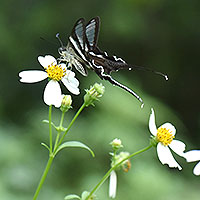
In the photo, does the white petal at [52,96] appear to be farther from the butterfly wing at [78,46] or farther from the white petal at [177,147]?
the white petal at [177,147]

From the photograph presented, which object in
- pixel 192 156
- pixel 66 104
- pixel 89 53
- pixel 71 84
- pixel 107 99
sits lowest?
pixel 192 156

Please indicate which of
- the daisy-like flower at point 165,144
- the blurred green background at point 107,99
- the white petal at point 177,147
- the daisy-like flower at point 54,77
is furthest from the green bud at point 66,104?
the blurred green background at point 107,99

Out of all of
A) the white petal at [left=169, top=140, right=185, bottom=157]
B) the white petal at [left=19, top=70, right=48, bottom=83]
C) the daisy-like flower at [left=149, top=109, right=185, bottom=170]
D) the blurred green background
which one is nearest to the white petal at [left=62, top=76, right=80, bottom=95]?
the white petal at [left=19, top=70, right=48, bottom=83]

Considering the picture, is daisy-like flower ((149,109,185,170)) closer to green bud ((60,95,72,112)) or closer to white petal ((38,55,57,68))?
green bud ((60,95,72,112))

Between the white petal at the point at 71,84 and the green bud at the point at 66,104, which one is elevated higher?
the white petal at the point at 71,84

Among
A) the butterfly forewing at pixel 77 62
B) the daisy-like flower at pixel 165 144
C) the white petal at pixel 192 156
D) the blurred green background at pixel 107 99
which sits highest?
the blurred green background at pixel 107 99

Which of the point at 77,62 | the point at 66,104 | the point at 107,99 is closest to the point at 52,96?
the point at 66,104

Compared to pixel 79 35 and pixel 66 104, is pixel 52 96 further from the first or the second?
pixel 79 35
